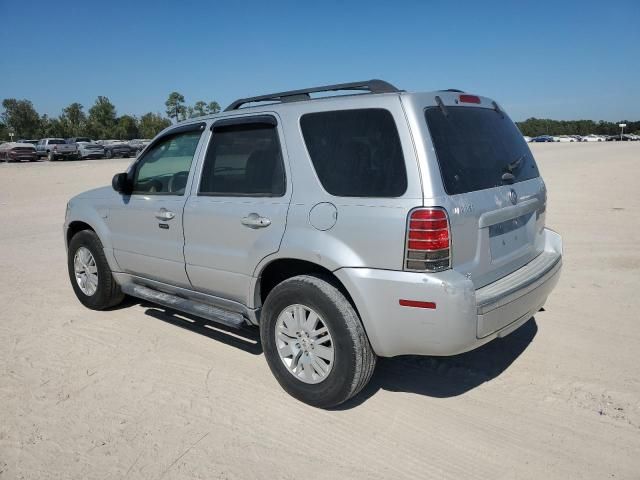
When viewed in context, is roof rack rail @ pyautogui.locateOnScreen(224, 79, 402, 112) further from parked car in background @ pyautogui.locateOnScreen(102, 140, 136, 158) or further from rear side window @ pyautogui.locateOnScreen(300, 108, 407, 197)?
parked car in background @ pyautogui.locateOnScreen(102, 140, 136, 158)

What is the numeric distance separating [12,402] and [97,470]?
1.13 metres

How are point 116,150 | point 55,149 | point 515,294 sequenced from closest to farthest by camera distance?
point 515,294 → point 55,149 → point 116,150

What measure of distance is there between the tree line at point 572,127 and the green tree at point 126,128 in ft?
284

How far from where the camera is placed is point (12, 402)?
3.53 m

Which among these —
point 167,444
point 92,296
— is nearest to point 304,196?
point 167,444

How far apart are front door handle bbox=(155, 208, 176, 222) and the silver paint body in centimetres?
4

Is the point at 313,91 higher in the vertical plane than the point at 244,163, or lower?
higher

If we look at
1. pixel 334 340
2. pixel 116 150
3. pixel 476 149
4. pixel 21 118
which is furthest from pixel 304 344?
pixel 21 118

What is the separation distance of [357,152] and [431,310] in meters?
1.05

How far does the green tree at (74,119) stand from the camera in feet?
235

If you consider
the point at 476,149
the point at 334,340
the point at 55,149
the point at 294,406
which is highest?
the point at 55,149

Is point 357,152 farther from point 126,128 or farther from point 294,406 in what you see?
point 126,128

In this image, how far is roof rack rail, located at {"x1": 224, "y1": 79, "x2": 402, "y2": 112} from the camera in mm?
3349

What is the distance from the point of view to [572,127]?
128 meters
